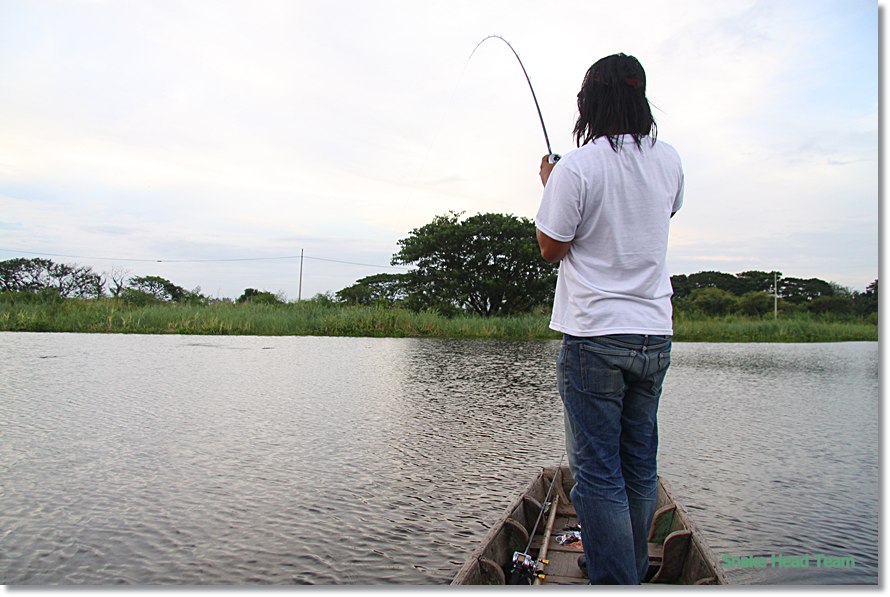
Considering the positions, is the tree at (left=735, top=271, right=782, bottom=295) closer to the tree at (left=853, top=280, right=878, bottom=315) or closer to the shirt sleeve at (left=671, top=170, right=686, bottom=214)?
the tree at (left=853, top=280, right=878, bottom=315)

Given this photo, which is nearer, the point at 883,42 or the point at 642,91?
the point at 642,91

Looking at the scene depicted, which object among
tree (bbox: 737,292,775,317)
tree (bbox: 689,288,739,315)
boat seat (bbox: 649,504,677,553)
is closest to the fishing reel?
boat seat (bbox: 649,504,677,553)

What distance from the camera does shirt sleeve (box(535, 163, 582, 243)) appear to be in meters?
2.04

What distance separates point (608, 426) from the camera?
6.75 feet

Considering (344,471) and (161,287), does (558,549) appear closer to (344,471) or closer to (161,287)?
(344,471)

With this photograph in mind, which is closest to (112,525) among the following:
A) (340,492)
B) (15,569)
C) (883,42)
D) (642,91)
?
(15,569)

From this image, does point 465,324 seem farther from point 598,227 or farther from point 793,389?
point 598,227

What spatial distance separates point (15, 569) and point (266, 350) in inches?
425

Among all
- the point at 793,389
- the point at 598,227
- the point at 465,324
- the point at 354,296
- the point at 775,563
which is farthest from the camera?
the point at 354,296

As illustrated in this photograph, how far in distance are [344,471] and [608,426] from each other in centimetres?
253

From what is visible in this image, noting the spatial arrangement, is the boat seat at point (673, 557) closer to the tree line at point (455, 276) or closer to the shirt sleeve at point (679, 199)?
the shirt sleeve at point (679, 199)

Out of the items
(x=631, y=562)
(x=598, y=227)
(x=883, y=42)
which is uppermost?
(x=883, y=42)

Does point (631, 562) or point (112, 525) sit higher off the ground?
point (631, 562)

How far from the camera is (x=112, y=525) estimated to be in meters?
3.21
